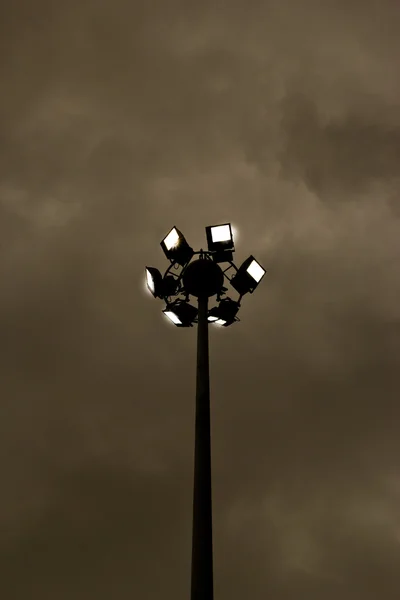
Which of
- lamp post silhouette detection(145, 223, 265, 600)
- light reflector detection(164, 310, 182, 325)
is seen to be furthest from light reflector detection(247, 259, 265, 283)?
light reflector detection(164, 310, 182, 325)

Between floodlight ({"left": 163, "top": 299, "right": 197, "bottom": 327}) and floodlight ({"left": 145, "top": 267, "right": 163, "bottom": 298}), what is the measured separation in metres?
0.24

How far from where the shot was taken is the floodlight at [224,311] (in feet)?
28.2

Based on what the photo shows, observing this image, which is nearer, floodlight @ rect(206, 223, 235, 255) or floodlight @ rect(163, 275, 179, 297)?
floodlight @ rect(163, 275, 179, 297)

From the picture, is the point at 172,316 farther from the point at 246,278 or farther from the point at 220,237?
the point at 220,237

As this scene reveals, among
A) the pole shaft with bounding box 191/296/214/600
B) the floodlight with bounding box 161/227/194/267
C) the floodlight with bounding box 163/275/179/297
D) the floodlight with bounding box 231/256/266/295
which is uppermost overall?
the floodlight with bounding box 161/227/194/267

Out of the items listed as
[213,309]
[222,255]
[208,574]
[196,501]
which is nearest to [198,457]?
[196,501]

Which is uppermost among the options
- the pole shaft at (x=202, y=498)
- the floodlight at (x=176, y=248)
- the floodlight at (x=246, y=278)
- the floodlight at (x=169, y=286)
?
the floodlight at (x=176, y=248)

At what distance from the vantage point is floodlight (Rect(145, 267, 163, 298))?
28.1 feet

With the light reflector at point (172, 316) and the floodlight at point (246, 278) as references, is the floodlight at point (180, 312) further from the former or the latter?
the floodlight at point (246, 278)

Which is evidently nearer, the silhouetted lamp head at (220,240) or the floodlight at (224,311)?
the floodlight at (224,311)

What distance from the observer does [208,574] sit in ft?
19.4

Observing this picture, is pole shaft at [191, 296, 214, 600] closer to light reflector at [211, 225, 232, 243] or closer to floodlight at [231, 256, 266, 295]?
floodlight at [231, 256, 266, 295]

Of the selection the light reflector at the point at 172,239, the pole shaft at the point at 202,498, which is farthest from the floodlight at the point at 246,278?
the pole shaft at the point at 202,498

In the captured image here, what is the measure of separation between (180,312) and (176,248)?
0.95 metres
